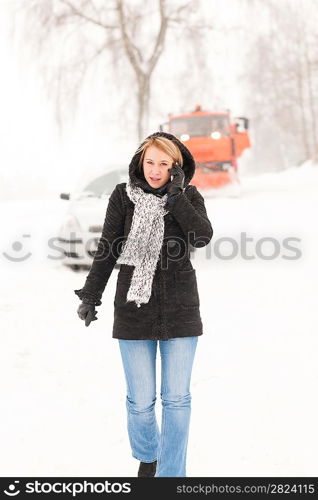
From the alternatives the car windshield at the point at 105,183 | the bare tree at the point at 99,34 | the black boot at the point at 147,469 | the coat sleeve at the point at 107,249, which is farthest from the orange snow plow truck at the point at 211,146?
the black boot at the point at 147,469

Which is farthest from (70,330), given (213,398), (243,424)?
(243,424)

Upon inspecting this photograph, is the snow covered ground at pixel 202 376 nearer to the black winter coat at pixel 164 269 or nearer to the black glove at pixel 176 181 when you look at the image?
the black winter coat at pixel 164 269

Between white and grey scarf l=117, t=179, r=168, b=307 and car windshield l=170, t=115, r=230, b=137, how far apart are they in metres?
12.6

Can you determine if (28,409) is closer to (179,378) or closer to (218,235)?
(179,378)

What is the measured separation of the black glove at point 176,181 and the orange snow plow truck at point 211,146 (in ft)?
37.4

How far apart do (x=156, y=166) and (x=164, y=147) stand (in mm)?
94

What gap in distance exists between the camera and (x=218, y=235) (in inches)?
386

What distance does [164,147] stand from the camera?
8.73ft

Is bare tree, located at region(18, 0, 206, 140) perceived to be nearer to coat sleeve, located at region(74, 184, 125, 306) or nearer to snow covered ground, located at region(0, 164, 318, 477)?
snow covered ground, located at region(0, 164, 318, 477)

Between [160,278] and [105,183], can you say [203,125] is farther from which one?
[160,278]

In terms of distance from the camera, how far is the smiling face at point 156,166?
8.73 feet

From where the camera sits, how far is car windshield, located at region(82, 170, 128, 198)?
333 inches

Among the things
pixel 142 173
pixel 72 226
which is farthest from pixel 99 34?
pixel 142 173

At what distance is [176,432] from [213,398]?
1.35 meters
